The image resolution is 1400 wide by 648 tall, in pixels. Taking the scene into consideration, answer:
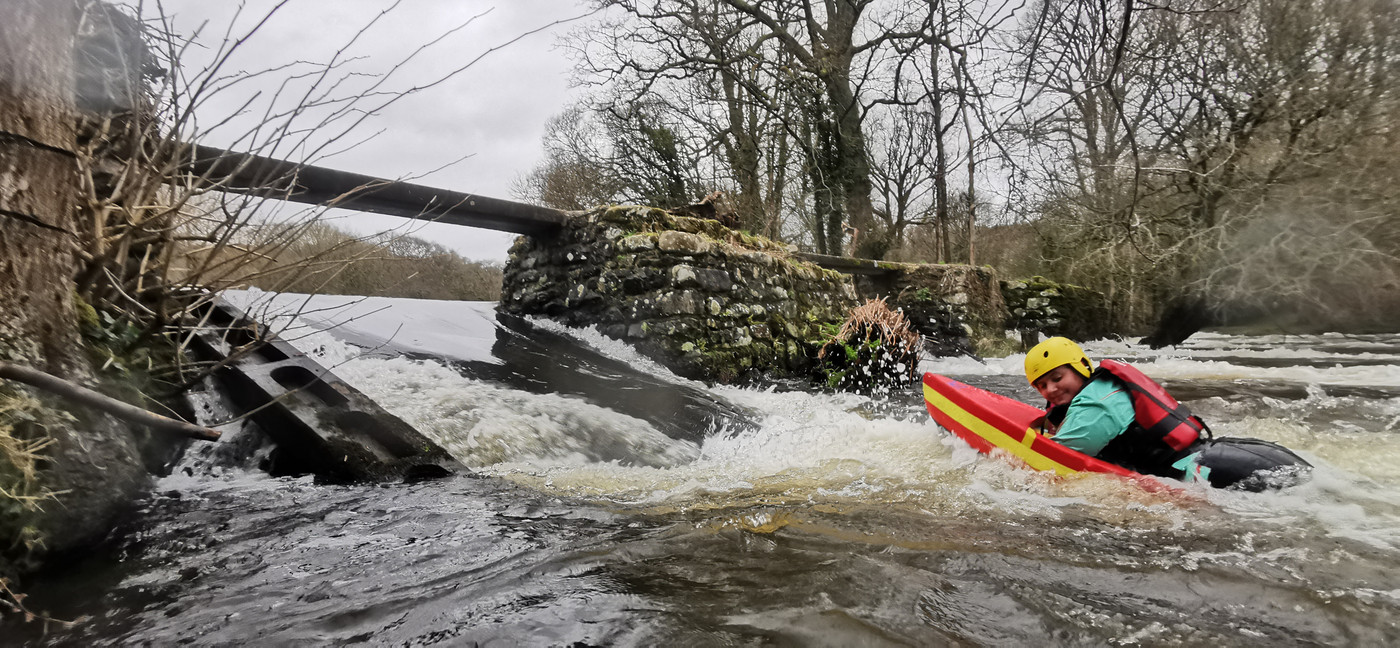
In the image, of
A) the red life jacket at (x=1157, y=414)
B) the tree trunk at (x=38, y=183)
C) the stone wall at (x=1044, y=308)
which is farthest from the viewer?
the stone wall at (x=1044, y=308)

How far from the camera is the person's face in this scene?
3.77 metres

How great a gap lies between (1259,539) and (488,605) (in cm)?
301

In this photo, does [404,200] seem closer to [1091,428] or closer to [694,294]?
[694,294]

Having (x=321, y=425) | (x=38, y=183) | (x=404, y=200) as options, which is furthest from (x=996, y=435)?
(x=404, y=200)

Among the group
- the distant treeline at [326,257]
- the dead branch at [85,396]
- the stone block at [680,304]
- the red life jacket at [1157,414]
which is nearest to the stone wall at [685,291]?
the stone block at [680,304]

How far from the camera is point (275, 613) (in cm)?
192

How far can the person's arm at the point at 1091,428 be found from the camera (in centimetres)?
353

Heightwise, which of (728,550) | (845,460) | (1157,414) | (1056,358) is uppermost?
(1056,358)

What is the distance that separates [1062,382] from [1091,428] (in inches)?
13.9

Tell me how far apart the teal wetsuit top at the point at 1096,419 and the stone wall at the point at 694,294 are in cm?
376

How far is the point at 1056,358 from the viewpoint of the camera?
3.73m

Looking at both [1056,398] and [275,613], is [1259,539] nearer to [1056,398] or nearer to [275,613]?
[1056,398]

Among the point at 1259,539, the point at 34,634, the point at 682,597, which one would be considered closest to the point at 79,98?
the point at 34,634

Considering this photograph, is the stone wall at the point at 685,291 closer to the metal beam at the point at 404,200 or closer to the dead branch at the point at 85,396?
the metal beam at the point at 404,200
